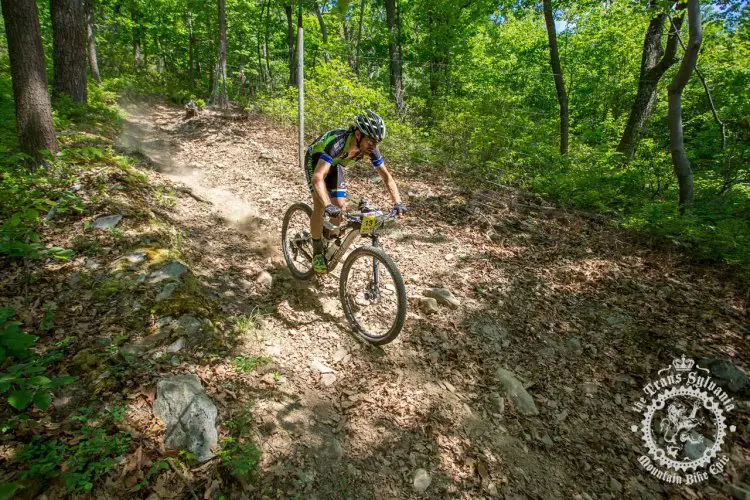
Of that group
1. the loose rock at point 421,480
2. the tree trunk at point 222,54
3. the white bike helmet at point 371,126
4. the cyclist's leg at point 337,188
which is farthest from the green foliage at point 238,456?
the tree trunk at point 222,54

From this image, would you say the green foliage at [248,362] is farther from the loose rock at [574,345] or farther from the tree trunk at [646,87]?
the tree trunk at [646,87]

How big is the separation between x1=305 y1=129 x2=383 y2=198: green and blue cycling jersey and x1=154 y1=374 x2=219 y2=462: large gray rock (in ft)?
9.14

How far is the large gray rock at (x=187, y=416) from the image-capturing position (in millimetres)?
2709

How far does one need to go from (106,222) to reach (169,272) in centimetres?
142

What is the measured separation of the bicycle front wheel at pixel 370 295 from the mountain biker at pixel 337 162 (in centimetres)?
58

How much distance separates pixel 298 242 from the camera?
5535mm

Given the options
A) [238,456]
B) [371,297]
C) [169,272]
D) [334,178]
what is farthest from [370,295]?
[169,272]

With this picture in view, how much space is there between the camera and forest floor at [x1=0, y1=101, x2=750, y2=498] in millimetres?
3166

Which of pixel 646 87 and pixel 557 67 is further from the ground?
pixel 557 67

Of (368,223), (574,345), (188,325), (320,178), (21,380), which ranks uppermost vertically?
(320,178)

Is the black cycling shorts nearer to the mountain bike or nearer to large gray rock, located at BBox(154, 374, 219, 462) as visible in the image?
the mountain bike

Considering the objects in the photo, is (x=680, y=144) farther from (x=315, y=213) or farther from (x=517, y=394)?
(x=315, y=213)

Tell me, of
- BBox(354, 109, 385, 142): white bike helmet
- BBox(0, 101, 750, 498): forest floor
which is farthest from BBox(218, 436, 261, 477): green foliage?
BBox(354, 109, 385, 142): white bike helmet

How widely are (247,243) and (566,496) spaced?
18.3ft
